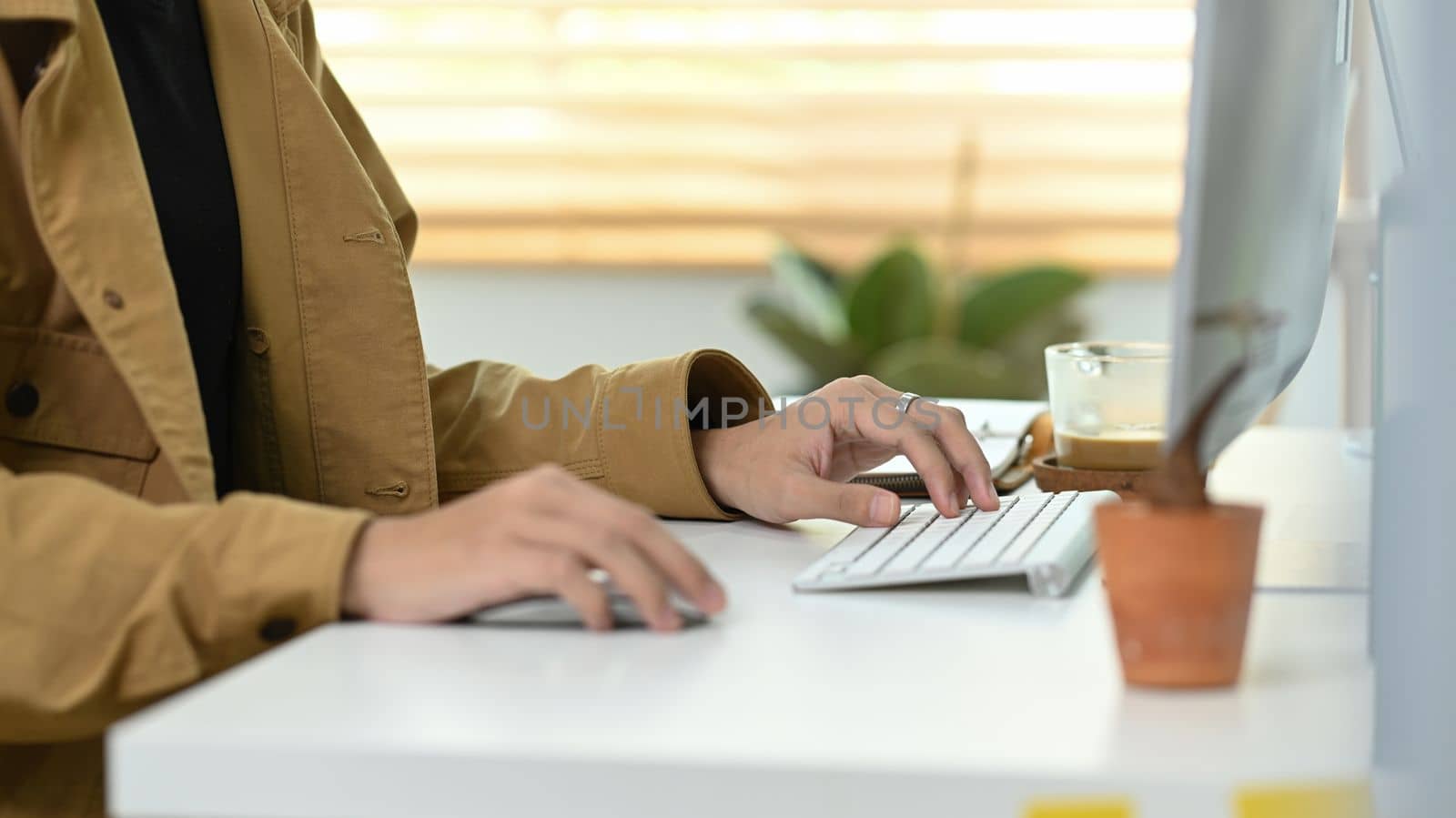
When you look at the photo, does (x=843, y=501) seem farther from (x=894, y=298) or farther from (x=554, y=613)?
(x=894, y=298)

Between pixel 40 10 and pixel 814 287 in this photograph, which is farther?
pixel 814 287

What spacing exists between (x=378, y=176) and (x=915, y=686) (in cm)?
74

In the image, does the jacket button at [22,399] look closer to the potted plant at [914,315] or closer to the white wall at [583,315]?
the potted plant at [914,315]

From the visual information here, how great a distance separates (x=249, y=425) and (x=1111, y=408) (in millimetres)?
568

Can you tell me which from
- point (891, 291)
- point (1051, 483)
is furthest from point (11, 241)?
point (891, 291)

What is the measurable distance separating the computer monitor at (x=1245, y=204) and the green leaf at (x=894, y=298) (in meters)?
2.10

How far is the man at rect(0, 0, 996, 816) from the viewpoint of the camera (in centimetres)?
60

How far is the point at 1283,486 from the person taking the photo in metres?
1.05

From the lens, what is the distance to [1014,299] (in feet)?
9.16

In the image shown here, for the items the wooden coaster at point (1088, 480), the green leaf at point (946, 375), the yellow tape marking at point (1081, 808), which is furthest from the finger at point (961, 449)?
the green leaf at point (946, 375)

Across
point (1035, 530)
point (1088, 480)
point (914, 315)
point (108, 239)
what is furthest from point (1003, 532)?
point (914, 315)

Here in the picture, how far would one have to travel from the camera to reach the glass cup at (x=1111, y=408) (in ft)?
3.29

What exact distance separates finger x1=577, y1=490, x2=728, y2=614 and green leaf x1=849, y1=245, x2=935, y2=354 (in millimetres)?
2207

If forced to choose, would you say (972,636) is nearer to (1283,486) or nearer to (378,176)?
(1283,486)
